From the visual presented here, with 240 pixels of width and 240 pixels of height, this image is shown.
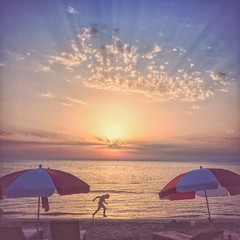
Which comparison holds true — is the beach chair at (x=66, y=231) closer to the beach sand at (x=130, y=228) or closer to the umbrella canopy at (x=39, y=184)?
the umbrella canopy at (x=39, y=184)

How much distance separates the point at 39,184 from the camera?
6.74 m

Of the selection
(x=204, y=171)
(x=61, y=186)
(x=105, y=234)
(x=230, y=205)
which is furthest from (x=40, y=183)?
(x=230, y=205)

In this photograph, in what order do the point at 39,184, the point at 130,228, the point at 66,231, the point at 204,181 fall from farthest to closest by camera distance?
1. the point at 130,228
2. the point at 66,231
3. the point at 204,181
4. the point at 39,184

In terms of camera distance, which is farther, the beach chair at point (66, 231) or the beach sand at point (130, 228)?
the beach sand at point (130, 228)

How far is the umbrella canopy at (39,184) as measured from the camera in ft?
21.8

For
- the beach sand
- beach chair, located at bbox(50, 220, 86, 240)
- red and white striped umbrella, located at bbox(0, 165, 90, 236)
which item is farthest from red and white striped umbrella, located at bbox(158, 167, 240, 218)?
the beach sand

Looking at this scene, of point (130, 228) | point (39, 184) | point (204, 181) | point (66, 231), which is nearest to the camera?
point (39, 184)

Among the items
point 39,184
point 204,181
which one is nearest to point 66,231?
point 39,184

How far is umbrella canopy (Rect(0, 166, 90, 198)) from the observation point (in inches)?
262

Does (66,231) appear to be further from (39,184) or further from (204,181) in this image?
(204,181)

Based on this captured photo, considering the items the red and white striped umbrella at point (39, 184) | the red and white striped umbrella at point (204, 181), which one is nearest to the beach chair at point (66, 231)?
the red and white striped umbrella at point (39, 184)

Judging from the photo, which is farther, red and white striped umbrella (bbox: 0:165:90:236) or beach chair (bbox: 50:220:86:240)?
beach chair (bbox: 50:220:86:240)

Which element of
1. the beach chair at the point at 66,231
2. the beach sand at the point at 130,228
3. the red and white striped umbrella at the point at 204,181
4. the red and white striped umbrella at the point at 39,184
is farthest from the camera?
the beach sand at the point at 130,228

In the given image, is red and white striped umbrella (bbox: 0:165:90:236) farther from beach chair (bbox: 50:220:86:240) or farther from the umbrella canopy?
beach chair (bbox: 50:220:86:240)
